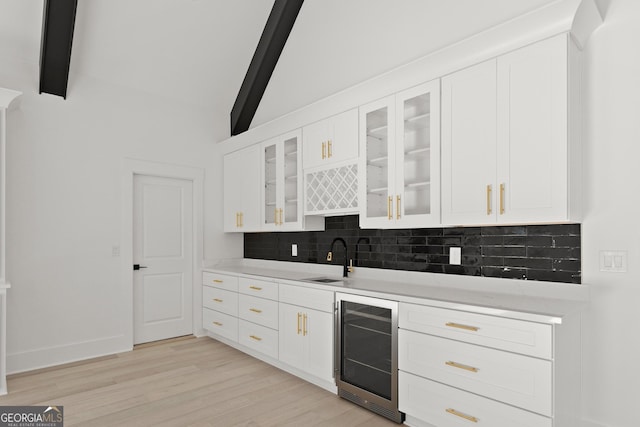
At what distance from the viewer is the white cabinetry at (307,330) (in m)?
3.17

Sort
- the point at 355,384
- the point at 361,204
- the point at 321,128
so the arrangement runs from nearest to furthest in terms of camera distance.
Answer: the point at 355,384, the point at 361,204, the point at 321,128

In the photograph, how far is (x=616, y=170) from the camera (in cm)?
231

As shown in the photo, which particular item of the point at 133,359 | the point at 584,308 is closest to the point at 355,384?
the point at 584,308

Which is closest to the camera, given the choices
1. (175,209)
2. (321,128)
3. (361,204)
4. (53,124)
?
(361,204)

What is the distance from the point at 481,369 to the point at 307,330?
4.91ft

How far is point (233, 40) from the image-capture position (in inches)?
177

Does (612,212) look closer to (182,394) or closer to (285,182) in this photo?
(285,182)

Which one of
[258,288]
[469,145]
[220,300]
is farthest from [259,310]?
[469,145]

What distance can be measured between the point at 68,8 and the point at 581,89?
3.83 meters

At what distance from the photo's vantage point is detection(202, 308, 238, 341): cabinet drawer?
4.30m

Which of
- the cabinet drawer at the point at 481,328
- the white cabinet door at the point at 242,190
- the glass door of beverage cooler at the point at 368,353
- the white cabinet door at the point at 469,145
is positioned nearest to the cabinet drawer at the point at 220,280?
the white cabinet door at the point at 242,190

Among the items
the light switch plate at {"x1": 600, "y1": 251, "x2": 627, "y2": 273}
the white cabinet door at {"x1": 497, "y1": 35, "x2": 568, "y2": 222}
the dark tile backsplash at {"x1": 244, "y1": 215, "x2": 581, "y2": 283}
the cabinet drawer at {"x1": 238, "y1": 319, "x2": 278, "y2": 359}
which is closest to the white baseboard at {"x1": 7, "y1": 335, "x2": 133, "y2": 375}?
the cabinet drawer at {"x1": 238, "y1": 319, "x2": 278, "y2": 359}

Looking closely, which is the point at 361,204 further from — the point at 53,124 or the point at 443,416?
the point at 53,124

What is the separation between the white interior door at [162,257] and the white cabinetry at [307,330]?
5.95 ft
